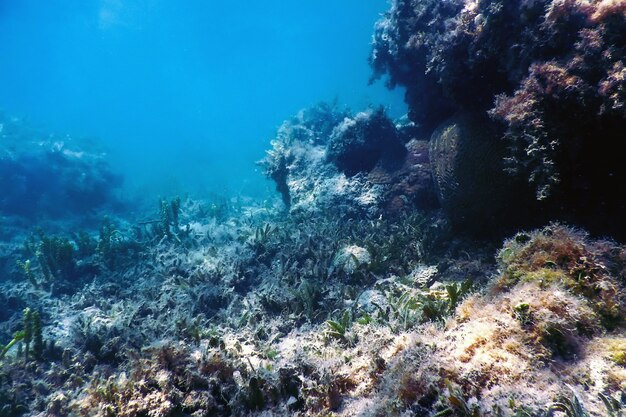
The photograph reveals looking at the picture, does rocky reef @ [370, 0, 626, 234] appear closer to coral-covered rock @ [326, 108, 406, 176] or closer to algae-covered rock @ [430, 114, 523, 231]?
algae-covered rock @ [430, 114, 523, 231]

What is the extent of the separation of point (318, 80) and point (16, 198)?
125425 mm

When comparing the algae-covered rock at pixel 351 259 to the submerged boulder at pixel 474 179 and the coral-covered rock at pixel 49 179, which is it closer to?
the submerged boulder at pixel 474 179

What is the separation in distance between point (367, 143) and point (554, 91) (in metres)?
6.11

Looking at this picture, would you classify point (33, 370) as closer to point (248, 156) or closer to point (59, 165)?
point (59, 165)

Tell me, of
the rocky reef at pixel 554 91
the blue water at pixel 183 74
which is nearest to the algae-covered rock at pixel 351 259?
the rocky reef at pixel 554 91

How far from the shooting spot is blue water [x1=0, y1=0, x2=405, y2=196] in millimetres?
42500

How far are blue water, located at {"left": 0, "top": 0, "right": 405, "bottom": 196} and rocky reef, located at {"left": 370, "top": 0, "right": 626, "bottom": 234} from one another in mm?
17705

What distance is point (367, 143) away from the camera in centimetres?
972

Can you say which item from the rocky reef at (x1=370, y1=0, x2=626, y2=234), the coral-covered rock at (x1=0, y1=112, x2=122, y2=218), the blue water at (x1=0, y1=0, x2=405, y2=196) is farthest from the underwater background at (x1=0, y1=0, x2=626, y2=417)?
the blue water at (x1=0, y1=0, x2=405, y2=196)

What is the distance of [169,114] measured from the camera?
374 ft

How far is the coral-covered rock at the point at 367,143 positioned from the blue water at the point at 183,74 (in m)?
13.1

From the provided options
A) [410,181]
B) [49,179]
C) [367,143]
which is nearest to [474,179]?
[410,181]

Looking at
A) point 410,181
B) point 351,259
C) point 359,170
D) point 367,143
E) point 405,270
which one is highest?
point 367,143

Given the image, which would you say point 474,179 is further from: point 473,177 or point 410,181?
point 410,181
